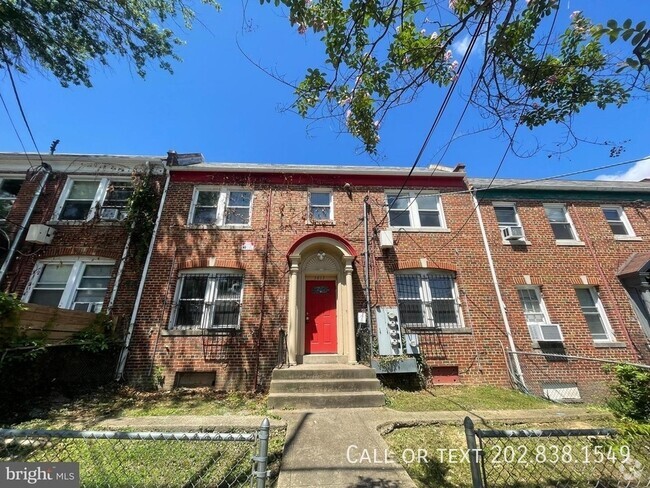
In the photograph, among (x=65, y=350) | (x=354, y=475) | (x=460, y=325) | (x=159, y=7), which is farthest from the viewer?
(x=460, y=325)

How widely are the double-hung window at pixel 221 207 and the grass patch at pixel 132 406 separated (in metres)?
4.89

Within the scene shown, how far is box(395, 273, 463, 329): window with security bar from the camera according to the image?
8.12 meters

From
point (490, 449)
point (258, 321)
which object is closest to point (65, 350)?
point (258, 321)

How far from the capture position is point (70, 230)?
28.2ft

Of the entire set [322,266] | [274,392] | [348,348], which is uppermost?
[322,266]

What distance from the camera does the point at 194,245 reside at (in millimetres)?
8555

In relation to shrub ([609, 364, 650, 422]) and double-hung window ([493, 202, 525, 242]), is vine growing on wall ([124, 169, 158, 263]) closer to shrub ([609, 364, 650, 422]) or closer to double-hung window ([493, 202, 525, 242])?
double-hung window ([493, 202, 525, 242])

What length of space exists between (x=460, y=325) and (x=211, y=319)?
7.25 m

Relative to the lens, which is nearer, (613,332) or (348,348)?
(348,348)

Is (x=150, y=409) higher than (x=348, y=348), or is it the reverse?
(x=348, y=348)

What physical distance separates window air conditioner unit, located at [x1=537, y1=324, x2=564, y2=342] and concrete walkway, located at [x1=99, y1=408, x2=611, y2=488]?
3185mm

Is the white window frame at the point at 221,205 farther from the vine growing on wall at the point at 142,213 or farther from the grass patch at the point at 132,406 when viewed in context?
the grass patch at the point at 132,406

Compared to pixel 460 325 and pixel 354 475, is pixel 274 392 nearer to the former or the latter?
pixel 354 475

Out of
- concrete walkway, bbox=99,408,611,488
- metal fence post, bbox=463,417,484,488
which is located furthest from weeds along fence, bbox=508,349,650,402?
metal fence post, bbox=463,417,484,488
